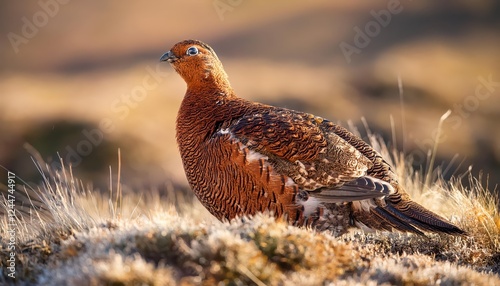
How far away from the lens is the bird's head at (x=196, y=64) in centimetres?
757

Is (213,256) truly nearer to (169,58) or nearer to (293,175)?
(293,175)

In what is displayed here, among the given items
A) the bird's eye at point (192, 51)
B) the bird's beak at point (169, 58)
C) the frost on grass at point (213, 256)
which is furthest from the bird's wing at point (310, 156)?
the bird's beak at point (169, 58)

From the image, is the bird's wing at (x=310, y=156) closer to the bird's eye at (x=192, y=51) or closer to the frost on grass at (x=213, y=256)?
the frost on grass at (x=213, y=256)

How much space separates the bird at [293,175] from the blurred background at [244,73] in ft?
11.7

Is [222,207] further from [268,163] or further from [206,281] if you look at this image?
[206,281]

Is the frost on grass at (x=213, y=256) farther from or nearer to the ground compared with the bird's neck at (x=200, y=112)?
nearer to the ground

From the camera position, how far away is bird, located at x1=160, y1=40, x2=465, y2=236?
6.38 metres

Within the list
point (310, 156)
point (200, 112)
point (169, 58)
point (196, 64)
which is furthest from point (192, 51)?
point (310, 156)

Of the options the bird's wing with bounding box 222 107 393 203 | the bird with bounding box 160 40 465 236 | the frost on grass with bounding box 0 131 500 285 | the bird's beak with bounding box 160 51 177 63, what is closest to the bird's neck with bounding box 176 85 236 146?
the bird with bounding box 160 40 465 236

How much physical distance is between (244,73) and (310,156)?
64.4 feet

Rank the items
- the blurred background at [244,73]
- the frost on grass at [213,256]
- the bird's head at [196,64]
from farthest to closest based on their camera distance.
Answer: the blurred background at [244,73] → the bird's head at [196,64] → the frost on grass at [213,256]

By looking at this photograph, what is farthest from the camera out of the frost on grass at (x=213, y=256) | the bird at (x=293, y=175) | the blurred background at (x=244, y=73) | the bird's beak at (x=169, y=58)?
the blurred background at (x=244, y=73)

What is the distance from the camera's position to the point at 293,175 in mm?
6438

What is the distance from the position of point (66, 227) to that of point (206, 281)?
235cm
